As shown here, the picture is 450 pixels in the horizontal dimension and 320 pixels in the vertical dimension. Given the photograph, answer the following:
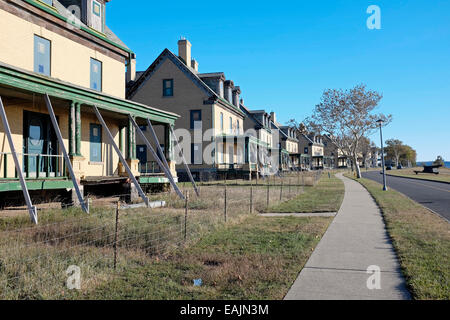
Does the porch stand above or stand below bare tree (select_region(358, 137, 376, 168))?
below

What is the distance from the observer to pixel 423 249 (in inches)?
293

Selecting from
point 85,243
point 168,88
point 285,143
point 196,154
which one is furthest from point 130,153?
point 285,143

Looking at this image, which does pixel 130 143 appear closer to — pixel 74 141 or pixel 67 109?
pixel 67 109

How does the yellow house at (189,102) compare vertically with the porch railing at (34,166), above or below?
above

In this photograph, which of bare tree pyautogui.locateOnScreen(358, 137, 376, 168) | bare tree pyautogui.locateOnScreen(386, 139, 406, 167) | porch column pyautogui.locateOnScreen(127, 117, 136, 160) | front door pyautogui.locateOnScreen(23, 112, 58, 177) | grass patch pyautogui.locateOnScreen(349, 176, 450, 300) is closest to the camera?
grass patch pyautogui.locateOnScreen(349, 176, 450, 300)

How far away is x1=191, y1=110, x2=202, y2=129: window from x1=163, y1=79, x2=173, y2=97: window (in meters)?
2.72

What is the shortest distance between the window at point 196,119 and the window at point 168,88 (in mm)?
2722

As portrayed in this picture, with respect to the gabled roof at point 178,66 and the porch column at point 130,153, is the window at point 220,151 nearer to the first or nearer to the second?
the gabled roof at point 178,66

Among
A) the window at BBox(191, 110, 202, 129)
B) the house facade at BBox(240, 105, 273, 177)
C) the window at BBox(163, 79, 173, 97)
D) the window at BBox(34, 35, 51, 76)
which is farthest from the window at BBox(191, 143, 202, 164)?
the window at BBox(34, 35, 51, 76)

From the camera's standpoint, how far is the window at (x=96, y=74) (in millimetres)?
16969

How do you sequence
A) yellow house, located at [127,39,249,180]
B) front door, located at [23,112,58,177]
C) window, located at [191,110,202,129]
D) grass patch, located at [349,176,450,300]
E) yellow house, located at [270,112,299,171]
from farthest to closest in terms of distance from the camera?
yellow house, located at [270,112,299,171], window, located at [191,110,202,129], yellow house, located at [127,39,249,180], front door, located at [23,112,58,177], grass patch, located at [349,176,450,300]

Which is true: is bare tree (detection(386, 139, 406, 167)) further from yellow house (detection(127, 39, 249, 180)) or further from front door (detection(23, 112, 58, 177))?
front door (detection(23, 112, 58, 177))

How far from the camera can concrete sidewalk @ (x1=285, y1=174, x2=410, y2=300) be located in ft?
16.6

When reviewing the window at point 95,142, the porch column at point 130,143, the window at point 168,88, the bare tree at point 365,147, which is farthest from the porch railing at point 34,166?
the bare tree at point 365,147
